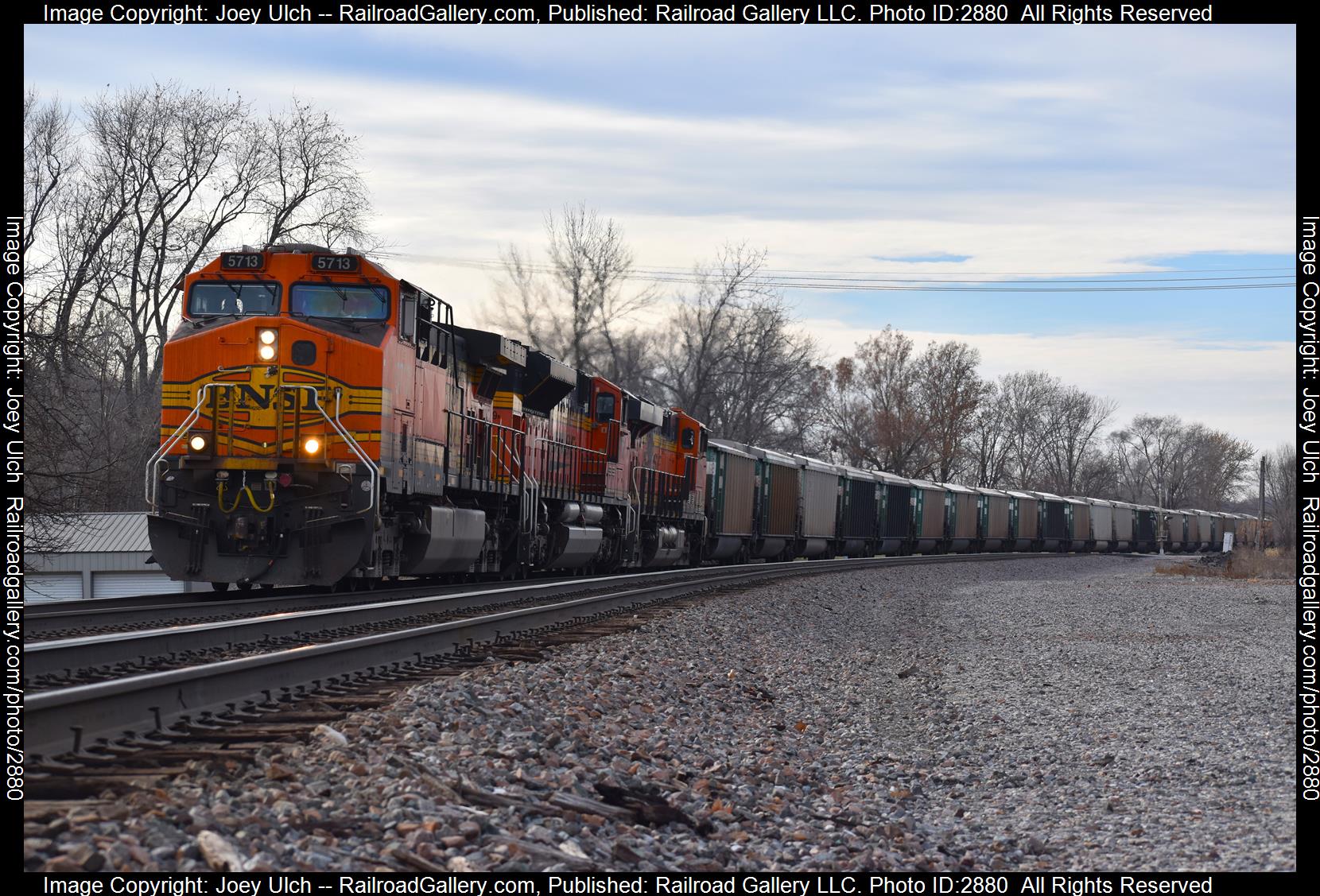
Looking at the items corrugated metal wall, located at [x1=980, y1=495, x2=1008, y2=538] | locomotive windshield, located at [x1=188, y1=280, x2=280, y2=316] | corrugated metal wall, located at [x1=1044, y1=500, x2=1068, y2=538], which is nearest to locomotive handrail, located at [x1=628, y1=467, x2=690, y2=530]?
locomotive windshield, located at [x1=188, y1=280, x2=280, y2=316]

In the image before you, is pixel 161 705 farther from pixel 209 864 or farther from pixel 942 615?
pixel 942 615

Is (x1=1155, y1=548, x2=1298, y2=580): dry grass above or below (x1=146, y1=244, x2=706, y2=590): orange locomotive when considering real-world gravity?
below

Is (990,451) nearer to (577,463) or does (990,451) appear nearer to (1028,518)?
(1028,518)

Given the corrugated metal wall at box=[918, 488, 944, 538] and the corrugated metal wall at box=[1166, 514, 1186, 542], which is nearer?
the corrugated metal wall at box=[918, 488, 944, 538]

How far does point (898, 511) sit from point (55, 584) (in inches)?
1094

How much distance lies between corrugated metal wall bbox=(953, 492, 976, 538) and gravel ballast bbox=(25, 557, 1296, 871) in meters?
35.4

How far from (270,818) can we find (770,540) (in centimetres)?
2932

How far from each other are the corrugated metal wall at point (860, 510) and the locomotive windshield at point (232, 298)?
27.7 metres

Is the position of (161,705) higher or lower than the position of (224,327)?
lower

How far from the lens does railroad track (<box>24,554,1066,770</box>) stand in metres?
4.97

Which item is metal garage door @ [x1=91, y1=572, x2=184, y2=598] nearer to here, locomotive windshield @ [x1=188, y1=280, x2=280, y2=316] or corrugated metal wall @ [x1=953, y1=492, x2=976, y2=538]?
locomotive windshield @ [x1=188, y1=280, x2=280, y2=316]

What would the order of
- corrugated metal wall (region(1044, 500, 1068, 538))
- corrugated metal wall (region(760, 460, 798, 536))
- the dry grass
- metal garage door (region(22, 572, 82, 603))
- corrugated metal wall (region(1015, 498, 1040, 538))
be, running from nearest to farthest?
the dry grass < corrugated metal wall (region(760, 460, 798, 536)) < metal garage door (region(22, 572, 82, 603)) < corrugated metal wall (region(1015, 498, 1040, 538)) < corrugated metal wall (region(1044, 500, 1068, 538))
